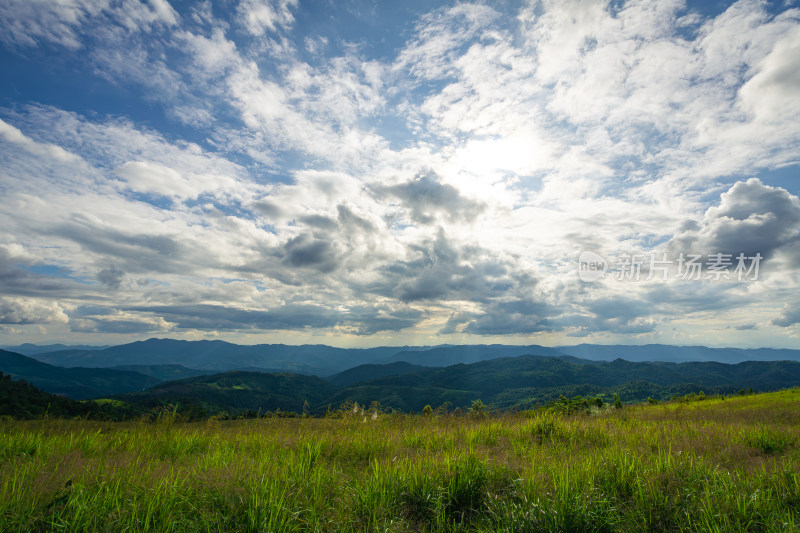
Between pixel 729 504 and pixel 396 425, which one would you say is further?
pixel 396 425

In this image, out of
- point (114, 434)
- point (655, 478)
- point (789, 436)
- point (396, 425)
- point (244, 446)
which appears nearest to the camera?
point (655, 478)

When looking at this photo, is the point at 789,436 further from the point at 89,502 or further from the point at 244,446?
the point at 89,502

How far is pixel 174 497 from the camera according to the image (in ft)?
13.4

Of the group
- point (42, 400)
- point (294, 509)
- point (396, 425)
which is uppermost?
point (294, 509)

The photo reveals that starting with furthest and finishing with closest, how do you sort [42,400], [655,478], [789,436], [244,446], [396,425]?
1. [42,400]
2. [396,425]
3. [789,436]
4. [244,446]
5. [655,478]

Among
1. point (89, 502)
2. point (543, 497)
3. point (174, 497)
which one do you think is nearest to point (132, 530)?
point (174, 497)

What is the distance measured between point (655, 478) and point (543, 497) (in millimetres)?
1922

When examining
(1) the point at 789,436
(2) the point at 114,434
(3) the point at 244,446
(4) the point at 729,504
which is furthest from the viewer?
(1) the point at 789,436

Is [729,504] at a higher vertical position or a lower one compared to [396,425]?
higher

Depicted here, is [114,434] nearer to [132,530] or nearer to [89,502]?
[89,502]

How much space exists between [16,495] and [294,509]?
3023 millimetres

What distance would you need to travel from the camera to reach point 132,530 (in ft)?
11.0

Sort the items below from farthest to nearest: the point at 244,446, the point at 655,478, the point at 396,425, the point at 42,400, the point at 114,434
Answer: the point at 42,400
the point at 396,425
the point at 114,434
the point at 244,446
the point at 655,478

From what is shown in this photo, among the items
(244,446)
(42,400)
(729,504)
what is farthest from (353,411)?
(42,400)
